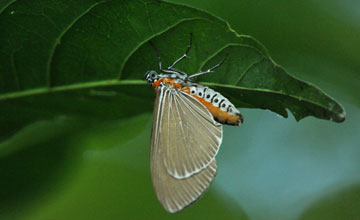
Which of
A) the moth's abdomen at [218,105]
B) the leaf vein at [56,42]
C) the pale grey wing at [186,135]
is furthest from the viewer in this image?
the pale grey wing at [186,135]

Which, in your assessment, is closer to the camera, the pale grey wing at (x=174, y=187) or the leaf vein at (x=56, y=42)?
the leaf vein at (x=56, y=42)

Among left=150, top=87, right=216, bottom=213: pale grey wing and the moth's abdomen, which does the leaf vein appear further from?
the moth's abdomen

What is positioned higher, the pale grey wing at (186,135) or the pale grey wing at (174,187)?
the pale grey wing at (186,135)

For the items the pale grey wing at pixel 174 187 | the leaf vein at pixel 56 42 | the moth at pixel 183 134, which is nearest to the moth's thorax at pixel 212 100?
the moth at pixel 183 134

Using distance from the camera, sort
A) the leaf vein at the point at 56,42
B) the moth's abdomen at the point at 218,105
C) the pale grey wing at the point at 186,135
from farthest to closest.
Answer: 1. the pale grey wing at the point at 186,135
2. the moth's abdomen at the point at 218,105
3. the leaf vein at the point at 56,42

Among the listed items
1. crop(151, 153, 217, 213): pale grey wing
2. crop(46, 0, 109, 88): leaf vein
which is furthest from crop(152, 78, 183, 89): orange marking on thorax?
crop(46, 0, 109, 88): leaf vein

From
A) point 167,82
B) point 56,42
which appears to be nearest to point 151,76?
point 167,82

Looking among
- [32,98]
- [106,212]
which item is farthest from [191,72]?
[106,212]

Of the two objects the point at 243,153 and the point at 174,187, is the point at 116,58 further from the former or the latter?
the point at 243,153

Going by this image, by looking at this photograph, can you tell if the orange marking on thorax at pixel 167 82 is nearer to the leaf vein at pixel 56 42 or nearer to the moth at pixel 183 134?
the moth at pixel 183 134
